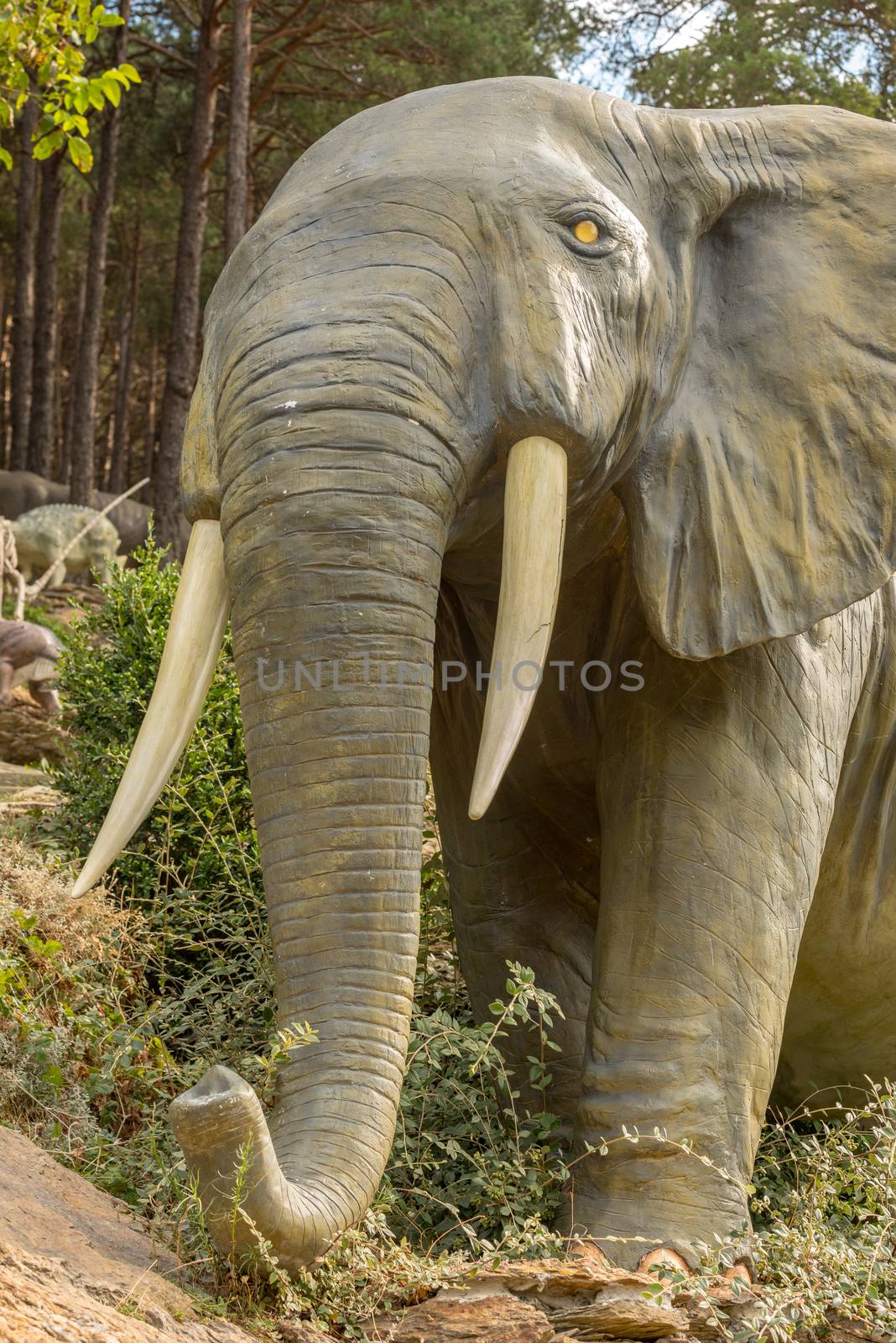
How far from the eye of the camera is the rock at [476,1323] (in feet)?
8.80

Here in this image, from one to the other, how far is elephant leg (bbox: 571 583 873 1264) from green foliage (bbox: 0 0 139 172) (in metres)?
5.10

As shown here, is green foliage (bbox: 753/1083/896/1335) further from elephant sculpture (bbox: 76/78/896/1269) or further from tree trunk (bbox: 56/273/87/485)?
tree trunk (bbox: 56/273/87/485)

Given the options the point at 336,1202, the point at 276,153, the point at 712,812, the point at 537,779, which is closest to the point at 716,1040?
the point at 712,812

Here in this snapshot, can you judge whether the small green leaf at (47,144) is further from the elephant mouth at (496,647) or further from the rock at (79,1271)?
the rock at (79,1271)

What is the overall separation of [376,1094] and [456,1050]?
1036mm

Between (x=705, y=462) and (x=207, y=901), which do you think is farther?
(x=207, y=901)

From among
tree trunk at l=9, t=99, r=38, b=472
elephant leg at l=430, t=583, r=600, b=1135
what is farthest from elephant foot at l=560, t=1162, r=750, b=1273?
tree trunk at l=9, t=99, r=38, b=472

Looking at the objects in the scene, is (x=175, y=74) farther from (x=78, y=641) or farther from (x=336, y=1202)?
(x=336, y=1202)

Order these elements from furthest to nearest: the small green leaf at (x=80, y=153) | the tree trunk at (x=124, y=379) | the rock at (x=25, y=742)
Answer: the tree trunk at (x=124, y=379) → the rock at (x=25, y=742) → the small green leaf at (x=80, y=153)

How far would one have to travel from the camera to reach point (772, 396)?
3439 millimetres

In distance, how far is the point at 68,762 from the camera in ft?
22.2

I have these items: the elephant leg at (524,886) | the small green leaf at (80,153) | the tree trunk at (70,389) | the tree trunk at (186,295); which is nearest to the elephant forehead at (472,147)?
the elephant leg at (524,886)

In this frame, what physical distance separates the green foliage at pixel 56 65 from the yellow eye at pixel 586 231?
4.80 meters
